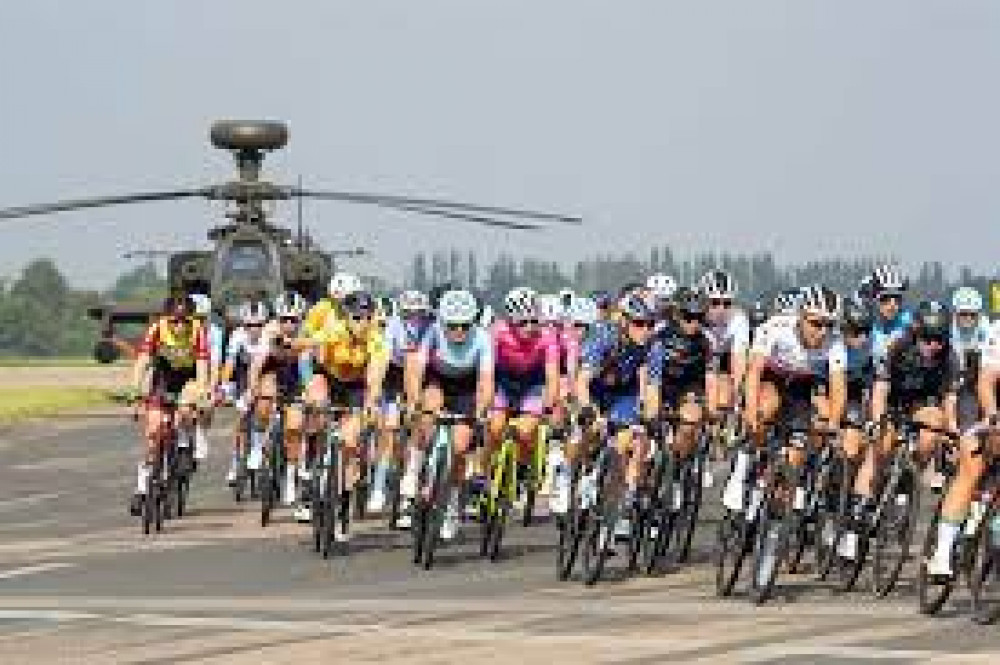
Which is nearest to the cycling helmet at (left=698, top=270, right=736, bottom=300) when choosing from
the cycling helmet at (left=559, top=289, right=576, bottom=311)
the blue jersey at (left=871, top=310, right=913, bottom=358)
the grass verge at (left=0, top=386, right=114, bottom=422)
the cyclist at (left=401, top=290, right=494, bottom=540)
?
the blue jersey at (left=871, top=310, right=913, bottom=358)

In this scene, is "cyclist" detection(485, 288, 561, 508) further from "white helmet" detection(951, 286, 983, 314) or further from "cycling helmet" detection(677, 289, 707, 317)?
"white helmet" detection(951, 286, 983, 314)

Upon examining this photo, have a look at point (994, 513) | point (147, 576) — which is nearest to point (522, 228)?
point (147, 576)

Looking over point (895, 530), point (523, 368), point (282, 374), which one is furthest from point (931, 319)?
point (282, 374)

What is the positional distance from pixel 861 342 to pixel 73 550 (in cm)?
723

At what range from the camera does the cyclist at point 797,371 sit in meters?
15.9

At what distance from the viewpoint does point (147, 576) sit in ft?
58.9

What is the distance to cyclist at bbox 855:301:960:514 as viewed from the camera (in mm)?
15883

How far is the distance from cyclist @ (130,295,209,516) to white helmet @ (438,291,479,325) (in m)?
4.80

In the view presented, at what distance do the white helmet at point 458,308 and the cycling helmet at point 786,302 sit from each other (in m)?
2.62

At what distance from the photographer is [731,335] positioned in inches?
705

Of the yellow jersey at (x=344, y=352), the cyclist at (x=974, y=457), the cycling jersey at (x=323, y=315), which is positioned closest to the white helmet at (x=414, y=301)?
the yellow jersey at (x=344, y=352)

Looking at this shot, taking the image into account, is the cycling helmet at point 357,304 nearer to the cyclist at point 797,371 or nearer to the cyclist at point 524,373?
the cyclist at point 524,373

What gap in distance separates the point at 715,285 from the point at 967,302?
6.68ft

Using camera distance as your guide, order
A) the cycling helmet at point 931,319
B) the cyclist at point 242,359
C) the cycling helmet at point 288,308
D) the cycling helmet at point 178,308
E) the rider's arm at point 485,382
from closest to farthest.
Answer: the cycling helmet at point 931,319 → the rider's arm at point 485,382 → the cycling helmet at point 178,308 → the cycling helmet at point 288,308 → the cyclist at point 242,359
